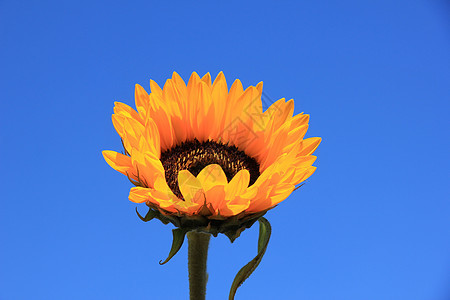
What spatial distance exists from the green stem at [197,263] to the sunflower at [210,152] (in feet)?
0.62

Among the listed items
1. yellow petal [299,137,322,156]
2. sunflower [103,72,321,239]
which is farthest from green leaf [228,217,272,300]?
yellow petal [299,137,322,156]

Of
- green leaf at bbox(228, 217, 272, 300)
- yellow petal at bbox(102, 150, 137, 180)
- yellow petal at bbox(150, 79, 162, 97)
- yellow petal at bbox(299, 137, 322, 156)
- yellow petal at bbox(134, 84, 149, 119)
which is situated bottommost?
green leaf at bbox(228, 217, 272, 300)

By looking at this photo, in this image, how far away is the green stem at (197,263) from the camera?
5.67 ft

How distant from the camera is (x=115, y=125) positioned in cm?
175

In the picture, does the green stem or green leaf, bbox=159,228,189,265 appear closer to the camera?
green leaf, bbox=159,228,189,265

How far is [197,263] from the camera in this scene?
1743 millimetres

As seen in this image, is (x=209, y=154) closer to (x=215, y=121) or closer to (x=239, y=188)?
(x=215, y=121)

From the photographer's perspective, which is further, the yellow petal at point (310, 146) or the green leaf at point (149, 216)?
the yellow petal at point (310, 146)

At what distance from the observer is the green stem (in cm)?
173

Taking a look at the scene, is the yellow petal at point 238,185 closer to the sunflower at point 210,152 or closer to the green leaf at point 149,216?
the sunflower at point 210,152

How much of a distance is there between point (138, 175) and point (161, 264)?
34 centimetres

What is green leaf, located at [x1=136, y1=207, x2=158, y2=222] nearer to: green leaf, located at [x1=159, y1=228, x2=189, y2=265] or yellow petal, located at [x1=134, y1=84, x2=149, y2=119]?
green leaf, located at [x1=159, y1=228, x2=189, y2=265]

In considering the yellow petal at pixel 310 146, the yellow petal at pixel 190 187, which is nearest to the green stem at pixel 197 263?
the yellow petal at pixel 190 187

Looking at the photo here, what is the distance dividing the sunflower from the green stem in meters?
0.19
